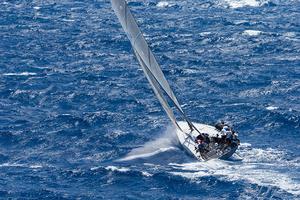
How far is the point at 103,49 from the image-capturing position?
119625mm

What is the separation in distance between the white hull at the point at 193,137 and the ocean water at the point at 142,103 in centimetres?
88

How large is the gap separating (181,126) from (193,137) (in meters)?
4.42

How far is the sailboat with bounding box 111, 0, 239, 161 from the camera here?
70.4m

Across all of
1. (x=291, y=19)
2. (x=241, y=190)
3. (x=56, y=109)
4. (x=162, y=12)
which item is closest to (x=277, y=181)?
(x=241, y=190)

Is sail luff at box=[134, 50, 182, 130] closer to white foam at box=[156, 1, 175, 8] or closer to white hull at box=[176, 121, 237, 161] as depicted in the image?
white hull at box=[176, 121, 237, 161]

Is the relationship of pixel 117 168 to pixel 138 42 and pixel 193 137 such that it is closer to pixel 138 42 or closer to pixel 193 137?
pixel 193 137

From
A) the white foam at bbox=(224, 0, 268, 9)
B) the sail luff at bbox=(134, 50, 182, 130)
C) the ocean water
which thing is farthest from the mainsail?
the white foam at bbox=(224, 0, 268, 9)

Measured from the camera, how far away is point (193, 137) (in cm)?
7469

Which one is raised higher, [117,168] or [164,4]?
[117,168]

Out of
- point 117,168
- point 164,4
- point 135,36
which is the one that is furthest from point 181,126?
point 164,4

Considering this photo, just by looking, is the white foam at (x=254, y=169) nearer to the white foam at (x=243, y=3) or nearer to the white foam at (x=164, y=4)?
the white foam at (x=243, y=3)

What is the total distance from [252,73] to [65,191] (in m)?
47.4

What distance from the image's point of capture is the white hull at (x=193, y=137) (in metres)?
69.9

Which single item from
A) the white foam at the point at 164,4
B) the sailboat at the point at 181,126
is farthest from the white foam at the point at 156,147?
the white foam at the point at 164,4
